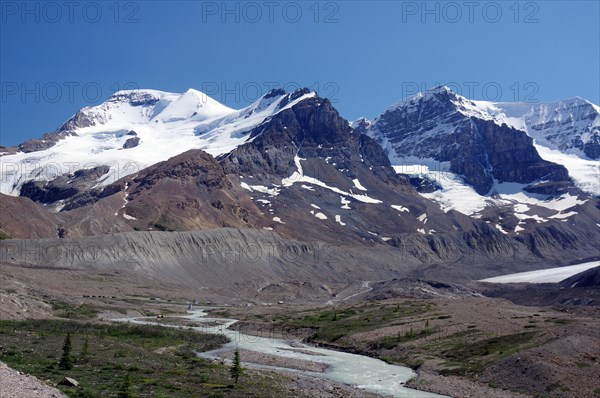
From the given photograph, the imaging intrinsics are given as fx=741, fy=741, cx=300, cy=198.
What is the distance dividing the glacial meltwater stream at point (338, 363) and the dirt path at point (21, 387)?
96.7 ft

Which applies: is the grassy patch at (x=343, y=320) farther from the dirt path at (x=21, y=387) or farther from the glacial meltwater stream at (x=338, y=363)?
the dirt path at (x=21, y=387)

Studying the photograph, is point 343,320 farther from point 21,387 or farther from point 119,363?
point 21,387

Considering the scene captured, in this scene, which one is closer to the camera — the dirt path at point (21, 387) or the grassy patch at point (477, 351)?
the dirt path at point (21, 387)

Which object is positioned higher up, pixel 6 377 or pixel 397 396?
pixel 6 377

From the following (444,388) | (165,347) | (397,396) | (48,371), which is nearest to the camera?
(48,371)

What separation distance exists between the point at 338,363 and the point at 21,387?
1817 inches

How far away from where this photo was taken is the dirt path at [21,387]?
38031 millimetres

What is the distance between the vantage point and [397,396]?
60781mm

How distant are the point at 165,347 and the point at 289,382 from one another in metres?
25.0

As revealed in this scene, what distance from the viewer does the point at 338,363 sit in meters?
80.9

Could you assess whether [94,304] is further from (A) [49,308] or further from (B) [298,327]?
(B) [298,327]

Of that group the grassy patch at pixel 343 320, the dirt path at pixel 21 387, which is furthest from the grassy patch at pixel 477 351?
the dirt path at pixel 21 387

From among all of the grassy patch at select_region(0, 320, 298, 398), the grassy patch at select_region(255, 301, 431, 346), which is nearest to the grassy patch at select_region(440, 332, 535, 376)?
the grassy patch at select_region(255, 301, 431, 346)

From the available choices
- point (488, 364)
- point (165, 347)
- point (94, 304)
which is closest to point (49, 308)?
point (94, 304)
